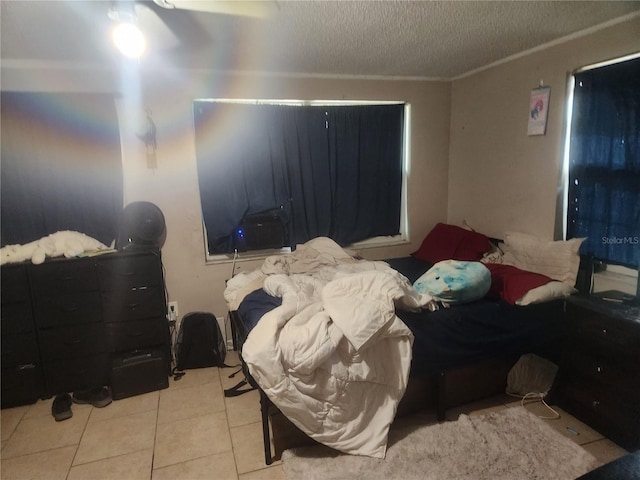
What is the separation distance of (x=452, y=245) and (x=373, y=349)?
5.81 ft

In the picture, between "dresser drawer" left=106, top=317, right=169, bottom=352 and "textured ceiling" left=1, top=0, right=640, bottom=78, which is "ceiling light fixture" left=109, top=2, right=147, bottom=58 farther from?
"dresser drawer" left=106, top=317, right=169, bottom=352

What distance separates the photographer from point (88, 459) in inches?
82.6

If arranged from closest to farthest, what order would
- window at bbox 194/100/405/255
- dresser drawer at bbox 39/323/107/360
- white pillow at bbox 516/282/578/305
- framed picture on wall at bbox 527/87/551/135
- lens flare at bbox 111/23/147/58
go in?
lens flare at bbox 111/23/147/58 → white pillow at bbox 516/282/578/305 → dresser drawer at bbox 39/323/107/360 → framed picture on wall at bbox 527/87/551/135 → window at bbox 194/100/405/255

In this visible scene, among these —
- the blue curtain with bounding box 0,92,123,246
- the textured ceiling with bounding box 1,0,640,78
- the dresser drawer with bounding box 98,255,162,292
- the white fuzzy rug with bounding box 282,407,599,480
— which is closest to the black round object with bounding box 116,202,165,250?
the blue curtain with bounding box 0,92,123,246

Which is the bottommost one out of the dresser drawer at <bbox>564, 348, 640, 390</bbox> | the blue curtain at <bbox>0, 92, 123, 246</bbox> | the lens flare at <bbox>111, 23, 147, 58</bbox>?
the dresser drawer at <bbox>564, 348, 640, 390</bbox>

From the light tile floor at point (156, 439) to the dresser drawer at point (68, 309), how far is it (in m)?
0.57

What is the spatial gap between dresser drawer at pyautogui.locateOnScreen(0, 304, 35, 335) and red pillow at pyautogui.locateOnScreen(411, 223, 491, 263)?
121 inches

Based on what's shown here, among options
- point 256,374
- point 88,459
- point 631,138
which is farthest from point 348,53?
point 88,459

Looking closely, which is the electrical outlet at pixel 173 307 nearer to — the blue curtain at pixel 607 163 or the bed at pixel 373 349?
the bed at pixel 373 349

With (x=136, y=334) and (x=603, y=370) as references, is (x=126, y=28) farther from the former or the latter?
(x=603, y=370)

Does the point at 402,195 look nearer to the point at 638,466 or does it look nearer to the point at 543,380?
the point at 543,380

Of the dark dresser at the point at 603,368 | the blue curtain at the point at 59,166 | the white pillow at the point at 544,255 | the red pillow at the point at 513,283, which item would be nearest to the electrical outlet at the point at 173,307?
the blue curtain at the point at 59,166

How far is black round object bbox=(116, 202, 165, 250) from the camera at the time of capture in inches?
114

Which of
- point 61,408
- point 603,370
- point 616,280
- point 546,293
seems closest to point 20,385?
point 61,408
